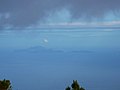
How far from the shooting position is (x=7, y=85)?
4625 cm

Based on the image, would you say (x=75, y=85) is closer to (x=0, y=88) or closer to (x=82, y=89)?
(x=82, y=89)

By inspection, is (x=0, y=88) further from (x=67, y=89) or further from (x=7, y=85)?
(x=67, y=89)

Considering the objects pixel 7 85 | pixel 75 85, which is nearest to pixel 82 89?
pixel 75 85

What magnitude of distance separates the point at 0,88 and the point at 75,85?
8.37 metres

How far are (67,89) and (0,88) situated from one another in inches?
300

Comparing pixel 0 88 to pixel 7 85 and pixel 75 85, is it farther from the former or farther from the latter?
pixel 75 85

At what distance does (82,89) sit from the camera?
44.1 m

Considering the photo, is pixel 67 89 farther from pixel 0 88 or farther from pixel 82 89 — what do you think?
pixel 0 88

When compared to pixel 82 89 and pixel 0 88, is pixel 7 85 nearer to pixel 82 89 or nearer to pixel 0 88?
Answer: pixel 0 88

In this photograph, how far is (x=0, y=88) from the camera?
46.1 meters

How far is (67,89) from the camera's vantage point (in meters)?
43.9

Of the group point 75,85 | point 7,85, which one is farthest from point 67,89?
point 7,85

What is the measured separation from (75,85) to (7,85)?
7678 mm

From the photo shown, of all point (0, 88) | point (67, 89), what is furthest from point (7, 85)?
point (67, 89)
